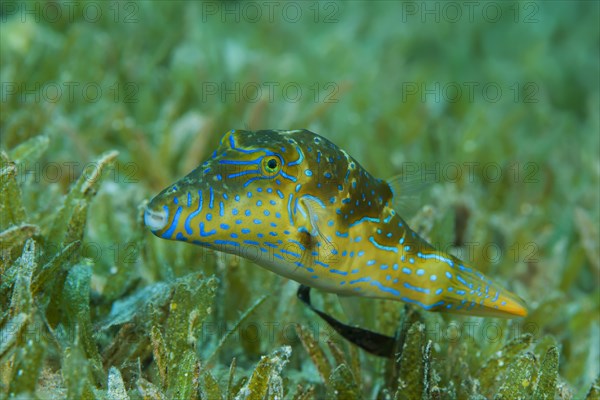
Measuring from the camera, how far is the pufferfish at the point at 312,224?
2020mm

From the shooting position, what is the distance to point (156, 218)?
1938 millimetres

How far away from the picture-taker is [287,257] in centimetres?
217

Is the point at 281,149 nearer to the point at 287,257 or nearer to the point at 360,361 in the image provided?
the point at 287,257

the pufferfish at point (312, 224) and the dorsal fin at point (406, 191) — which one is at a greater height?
the dorsal fin at point (406, 191)

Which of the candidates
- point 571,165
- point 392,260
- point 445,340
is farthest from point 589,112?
point 392,260

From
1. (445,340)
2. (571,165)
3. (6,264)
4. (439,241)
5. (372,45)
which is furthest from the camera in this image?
(372,45)

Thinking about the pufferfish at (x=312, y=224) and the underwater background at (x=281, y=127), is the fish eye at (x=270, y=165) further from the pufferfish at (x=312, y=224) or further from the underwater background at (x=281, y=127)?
the underwater background at (x=281, y=127)

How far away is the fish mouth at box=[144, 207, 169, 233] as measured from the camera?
1937mm

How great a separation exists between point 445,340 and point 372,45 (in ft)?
20.2

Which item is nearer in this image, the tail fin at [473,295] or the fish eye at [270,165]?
the fish eye at [270,165]

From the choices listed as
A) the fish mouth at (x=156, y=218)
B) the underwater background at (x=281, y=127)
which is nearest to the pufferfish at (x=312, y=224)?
the fish mouth at (x=156, y=218)

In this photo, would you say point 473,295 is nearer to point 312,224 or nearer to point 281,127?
point 312,224

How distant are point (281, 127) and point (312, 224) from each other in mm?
3095

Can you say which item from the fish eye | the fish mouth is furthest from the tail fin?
the fish mouth
